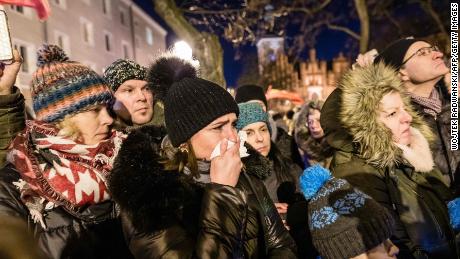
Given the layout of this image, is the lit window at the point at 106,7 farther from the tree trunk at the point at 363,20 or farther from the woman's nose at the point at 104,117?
the woman's nose at the point at 104,117

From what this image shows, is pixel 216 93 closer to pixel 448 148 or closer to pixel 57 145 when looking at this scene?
pixel 57 145

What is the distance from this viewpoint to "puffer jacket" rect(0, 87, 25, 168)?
2.41 m

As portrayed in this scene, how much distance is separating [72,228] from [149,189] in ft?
1.89

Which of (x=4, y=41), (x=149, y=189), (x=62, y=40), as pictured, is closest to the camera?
(x=149, y=189)

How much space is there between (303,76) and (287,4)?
165 feet

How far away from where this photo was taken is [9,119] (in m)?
2.44

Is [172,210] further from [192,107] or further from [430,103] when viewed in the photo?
[430,103]

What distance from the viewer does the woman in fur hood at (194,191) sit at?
5.57 ft

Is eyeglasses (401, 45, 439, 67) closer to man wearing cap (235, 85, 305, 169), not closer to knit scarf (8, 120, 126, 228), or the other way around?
knit scarf (8, 120, 126, 228)

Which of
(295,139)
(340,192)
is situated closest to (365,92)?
(340,192)

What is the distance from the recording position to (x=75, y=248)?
6.57ft

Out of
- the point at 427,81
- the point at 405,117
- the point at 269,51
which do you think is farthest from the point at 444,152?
the point at 269,51

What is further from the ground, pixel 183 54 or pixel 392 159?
pixel 183 54

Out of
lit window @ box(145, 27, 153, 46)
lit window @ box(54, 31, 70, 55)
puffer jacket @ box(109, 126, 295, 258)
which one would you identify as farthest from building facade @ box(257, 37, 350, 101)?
puffer jacket @ box(109, 126, 295, 258)
